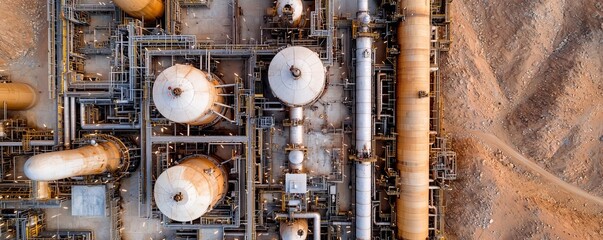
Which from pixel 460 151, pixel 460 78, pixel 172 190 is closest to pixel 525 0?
pixel 460 78

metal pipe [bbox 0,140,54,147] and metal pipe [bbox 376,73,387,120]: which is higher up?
metal pipe [bbox 376,73,387,120]

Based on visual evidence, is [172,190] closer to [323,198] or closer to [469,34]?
[323,198]

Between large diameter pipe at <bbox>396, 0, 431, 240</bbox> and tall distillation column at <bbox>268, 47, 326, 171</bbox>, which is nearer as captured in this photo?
tall distillation column at <bbox>268, 47, 326, 171</bbox>

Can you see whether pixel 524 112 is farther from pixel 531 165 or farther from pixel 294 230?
pixel 294 230

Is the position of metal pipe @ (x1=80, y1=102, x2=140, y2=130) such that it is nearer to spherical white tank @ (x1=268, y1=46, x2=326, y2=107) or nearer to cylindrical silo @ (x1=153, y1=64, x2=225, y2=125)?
cylindrical silo @ (x1=153, y1=64, x2=225, y2=125)

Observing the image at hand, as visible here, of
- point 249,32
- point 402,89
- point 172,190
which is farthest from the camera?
point 249,32

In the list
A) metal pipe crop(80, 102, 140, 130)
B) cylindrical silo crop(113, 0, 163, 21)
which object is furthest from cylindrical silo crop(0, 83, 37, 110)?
cylindrical silo crop(113, 0, 163, 21)

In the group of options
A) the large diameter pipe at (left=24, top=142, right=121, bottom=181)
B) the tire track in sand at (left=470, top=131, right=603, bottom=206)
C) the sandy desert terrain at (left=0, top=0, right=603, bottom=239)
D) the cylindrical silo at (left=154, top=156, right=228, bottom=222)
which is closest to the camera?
the large diameter pipe at (left=24, top=142, right=121, bottom=181)
